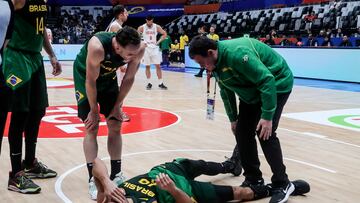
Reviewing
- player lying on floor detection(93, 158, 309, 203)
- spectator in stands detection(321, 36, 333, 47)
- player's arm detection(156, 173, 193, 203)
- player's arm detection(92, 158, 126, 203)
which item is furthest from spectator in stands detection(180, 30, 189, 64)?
player's arm detection(92, 158, 126, 203)

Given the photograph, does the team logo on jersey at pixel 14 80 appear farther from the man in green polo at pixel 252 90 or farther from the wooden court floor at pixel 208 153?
the man in green polo at pixel 252 90

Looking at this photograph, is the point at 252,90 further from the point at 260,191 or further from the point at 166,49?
the point at 166,49

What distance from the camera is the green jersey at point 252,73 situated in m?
3.25

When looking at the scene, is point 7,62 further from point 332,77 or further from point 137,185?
point 332,77

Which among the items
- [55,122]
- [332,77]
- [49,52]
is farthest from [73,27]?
[49,52]

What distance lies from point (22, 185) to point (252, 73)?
6.61 ft

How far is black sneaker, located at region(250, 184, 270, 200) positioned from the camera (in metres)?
3.63

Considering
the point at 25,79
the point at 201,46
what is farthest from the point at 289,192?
the point at 25,79

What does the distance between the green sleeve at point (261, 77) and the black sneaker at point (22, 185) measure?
1871 millimetres

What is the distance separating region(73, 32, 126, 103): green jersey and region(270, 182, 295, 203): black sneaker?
1.52m

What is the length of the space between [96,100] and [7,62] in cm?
91

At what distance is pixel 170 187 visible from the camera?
9.71 ft

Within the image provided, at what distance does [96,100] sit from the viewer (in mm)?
3523

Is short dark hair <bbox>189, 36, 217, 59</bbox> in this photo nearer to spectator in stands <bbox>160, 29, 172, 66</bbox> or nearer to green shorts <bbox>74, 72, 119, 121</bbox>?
green shorts <bbox>74, 72, 119, 121</bbox>
